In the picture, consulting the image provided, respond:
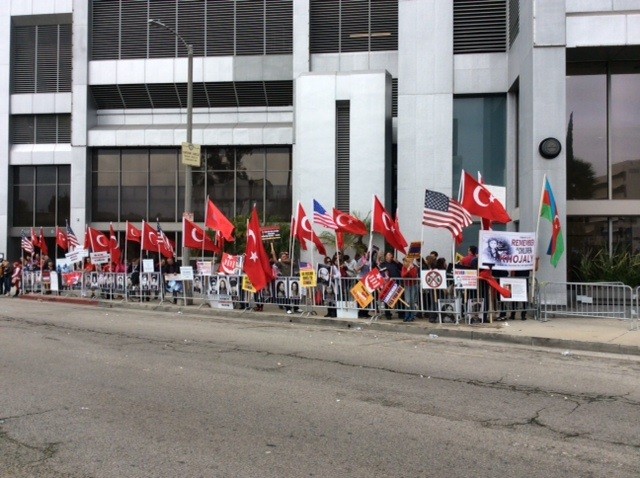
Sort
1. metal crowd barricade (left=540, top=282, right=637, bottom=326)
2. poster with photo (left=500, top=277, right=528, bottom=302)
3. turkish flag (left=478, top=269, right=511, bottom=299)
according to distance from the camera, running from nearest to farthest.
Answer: metal crowd barricade (left=540, top=282, right=637, bottom=326) → turkish flag (left=478, top=269, right=511, bottom=299) → poster with photo (left=500, top=277, right=528, bottom=302)

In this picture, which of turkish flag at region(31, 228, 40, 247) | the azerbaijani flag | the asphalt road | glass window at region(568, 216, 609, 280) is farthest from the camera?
turkish flag at region(31, 228, 40, 247)

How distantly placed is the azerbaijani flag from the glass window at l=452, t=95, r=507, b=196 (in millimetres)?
5738

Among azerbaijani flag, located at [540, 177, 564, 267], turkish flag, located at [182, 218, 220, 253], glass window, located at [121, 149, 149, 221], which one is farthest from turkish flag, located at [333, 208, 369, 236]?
glass window, located at [121, 149, 149, 221]

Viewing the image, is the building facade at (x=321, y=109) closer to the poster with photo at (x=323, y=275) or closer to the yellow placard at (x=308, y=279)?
the poster with photo at (x=323, y=275)

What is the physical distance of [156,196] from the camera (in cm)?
3156

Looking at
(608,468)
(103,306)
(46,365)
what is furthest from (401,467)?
(103,306)

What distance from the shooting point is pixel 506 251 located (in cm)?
1537

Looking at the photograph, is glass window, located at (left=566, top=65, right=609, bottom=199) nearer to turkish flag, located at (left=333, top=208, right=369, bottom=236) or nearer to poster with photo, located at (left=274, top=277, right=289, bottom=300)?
turkish flag, located at (left=333, top=208, right=369, bottom=236)

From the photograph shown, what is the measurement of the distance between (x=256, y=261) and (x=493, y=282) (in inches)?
246

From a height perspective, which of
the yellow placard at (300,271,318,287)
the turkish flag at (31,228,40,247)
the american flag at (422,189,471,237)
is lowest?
the yellow placard at (300,271,318,287)

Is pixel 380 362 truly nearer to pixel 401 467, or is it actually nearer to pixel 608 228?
pixel 401 467

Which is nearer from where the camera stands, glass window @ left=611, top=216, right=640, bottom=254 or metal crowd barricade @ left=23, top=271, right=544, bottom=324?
metal crowd barricade @ left=23, top=271, right=544, bottom=324

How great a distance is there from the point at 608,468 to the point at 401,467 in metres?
1.71

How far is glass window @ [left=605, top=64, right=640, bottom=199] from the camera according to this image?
63.9 feet
